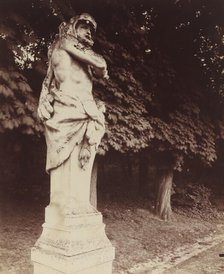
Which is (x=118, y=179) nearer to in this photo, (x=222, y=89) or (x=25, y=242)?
(x=222, y=89)

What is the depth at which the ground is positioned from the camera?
25.7 feet

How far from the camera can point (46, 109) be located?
5.08 meters

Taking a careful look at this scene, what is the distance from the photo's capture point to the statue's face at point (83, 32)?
5.26 m

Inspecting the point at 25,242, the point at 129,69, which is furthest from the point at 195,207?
the point at 25,242

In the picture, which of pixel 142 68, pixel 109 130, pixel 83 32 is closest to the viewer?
pixel 83 32

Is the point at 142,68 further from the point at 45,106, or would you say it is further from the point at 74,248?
the point at 74,248

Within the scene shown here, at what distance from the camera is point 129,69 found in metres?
9.83

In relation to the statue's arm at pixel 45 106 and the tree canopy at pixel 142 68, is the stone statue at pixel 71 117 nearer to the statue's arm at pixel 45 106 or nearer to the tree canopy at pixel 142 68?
the statue's arm at pixel 45 106

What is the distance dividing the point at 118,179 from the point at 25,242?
28.1ft

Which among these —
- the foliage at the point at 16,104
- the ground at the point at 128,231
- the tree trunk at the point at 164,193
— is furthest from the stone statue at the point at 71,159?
the tree trunk at the point at 164,193

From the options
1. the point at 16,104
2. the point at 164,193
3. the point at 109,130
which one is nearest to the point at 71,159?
the point at 16,104

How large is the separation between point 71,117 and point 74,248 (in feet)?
4.90

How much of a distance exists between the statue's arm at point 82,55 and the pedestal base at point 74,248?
1.84 meters

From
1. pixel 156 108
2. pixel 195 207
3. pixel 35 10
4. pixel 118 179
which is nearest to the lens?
pixel 35 10
